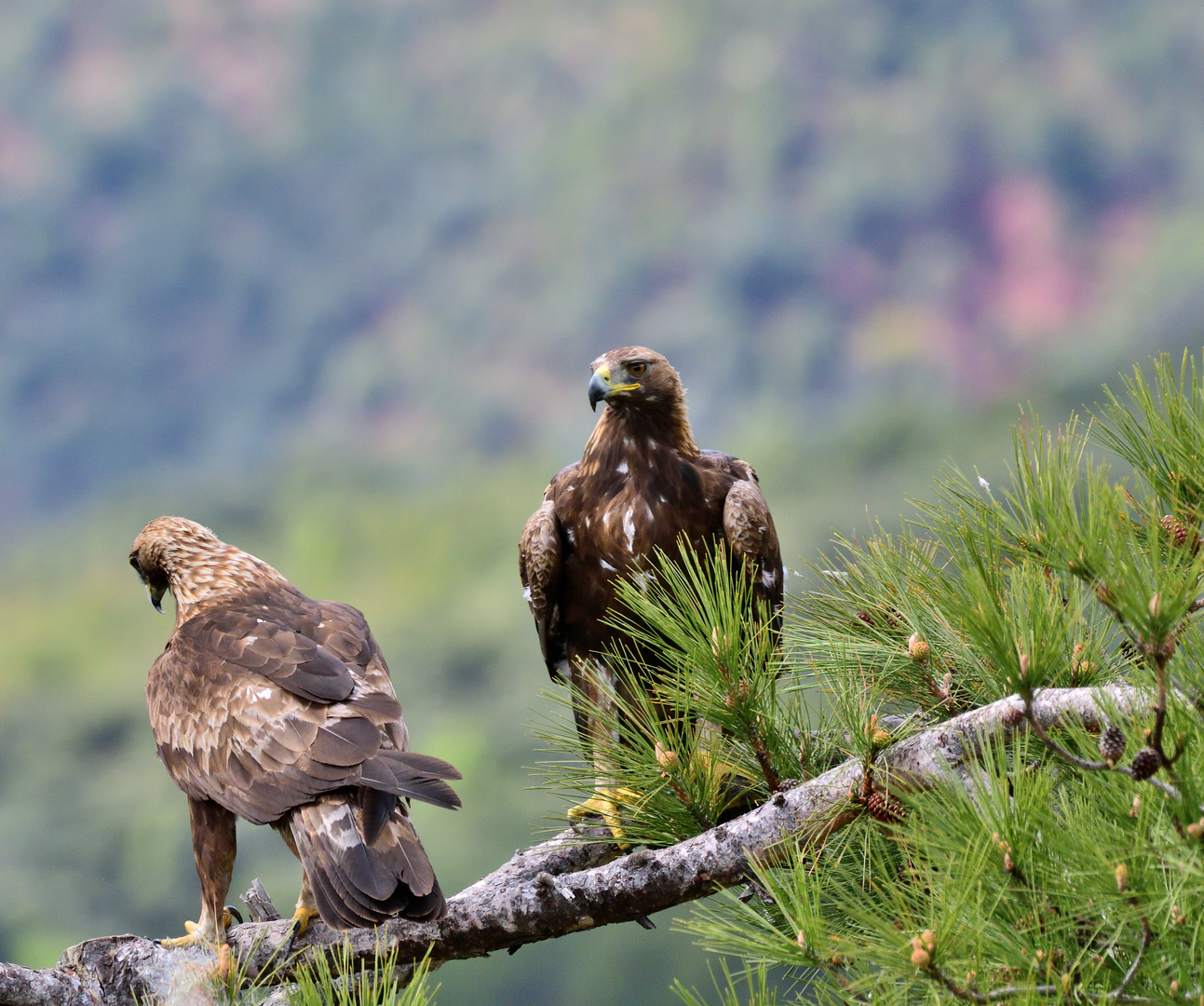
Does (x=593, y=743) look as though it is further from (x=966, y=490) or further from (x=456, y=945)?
(x=966, y=490)

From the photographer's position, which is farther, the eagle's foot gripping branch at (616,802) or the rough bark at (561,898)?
the eagle's foot gripping branch at (616,802)

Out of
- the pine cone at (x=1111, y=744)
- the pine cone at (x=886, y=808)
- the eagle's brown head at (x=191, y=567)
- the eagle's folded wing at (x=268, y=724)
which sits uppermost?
the eagle's brown head at (x=191, y=567)

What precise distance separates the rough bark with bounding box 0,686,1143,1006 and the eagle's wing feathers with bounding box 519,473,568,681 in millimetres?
1178

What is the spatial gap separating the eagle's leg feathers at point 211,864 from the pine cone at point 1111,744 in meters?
1.98

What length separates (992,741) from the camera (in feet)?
6.20

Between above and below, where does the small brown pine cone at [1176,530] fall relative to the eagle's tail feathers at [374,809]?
above

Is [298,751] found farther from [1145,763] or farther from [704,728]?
[1145,763]

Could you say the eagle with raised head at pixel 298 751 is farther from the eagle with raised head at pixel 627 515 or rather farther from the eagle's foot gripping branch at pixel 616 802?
the eagle with raised head at pixel 627 515

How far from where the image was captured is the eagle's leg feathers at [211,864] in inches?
109

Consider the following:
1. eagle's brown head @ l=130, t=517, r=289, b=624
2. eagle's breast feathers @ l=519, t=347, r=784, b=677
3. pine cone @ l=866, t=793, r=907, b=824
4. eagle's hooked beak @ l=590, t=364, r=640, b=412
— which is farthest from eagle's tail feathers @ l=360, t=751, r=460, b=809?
eagle's hooked beak @ l=590, t=364, r=640, b=412

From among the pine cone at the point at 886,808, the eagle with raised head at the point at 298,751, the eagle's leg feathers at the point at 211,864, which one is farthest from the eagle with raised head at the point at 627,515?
the pine cone at the point at 886,808

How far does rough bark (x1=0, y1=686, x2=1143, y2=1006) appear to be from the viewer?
197 cm

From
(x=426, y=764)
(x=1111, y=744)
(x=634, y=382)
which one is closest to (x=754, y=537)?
(x=634, y=382)

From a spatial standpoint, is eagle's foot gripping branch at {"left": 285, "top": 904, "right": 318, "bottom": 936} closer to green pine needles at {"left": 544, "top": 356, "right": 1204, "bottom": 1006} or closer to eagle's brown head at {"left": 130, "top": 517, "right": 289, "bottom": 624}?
green pine needles at {"left": 544, "top": 356, "right": 1204, "bottom": 1006}
